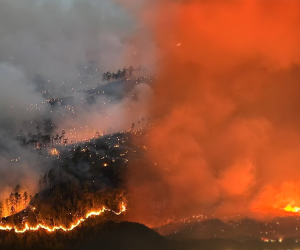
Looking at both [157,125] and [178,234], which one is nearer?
[178,234]

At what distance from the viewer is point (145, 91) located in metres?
Answer: 48.1

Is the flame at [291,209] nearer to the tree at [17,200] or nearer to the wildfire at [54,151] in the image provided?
the tree at [17,200]

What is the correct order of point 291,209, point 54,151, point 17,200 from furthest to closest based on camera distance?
point 54,151, point 17,200, point 291,209

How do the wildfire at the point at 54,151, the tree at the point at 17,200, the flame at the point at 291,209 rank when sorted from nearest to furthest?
1. the flame at the point at 291,209
2. the tree at the point at 17,200
3. the wildfire at the point at 54,151

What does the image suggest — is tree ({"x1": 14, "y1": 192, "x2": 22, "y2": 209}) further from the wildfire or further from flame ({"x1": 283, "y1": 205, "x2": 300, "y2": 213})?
flame ({"x1": 283, "y1": 205, "x2": 300, "y2": 213})

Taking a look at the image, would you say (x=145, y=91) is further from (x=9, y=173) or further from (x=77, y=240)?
(x=77, y=240)

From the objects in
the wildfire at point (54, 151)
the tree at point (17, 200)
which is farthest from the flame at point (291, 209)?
the wildfire at point (54, 151)

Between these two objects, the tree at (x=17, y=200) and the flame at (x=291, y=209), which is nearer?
the flame at (x=291, y=209)

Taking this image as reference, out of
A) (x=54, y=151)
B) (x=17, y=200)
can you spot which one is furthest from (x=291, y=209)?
(x=54, y=151)

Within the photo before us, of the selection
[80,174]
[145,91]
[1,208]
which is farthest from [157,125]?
[1,208]

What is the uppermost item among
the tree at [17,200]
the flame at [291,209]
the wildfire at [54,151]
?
the wildfire at [54,151]

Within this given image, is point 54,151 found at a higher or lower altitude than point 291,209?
higher

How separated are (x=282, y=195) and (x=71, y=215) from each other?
2087 cm

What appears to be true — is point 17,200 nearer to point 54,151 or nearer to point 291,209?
point 54,151
